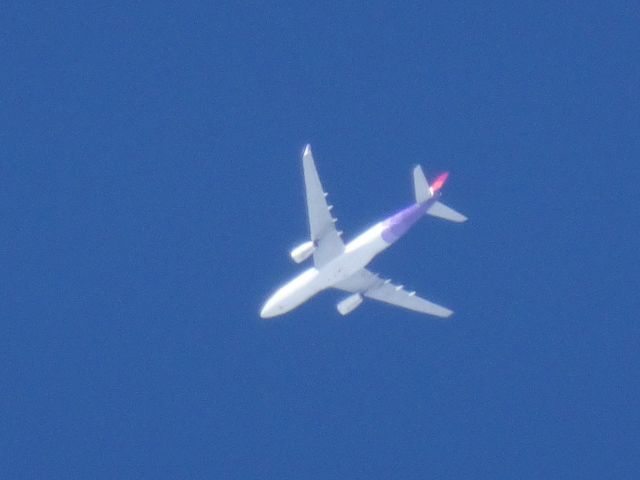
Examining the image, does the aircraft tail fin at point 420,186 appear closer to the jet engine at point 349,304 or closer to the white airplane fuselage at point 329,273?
the white airplane fuselage at point 329,273

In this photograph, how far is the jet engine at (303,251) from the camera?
98750 millimetres

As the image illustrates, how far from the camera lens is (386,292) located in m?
105

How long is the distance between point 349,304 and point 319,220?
744 cm

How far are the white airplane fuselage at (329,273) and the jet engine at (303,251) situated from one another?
62.3 inches

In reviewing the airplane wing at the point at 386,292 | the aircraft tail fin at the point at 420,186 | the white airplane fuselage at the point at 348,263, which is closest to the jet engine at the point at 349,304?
the airplane wing at the point at 386,292

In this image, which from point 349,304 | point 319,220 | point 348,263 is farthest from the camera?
point 349,304

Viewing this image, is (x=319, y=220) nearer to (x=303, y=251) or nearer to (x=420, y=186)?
(x=303, y=251)

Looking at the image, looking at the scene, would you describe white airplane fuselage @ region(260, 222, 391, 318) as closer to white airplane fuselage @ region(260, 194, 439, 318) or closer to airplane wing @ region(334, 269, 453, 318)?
white airplane fuselage @ region(260, 194, 439, 318)

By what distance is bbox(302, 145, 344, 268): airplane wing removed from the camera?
9600 centimetres

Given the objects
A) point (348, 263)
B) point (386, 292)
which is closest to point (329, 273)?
point (348, 263)

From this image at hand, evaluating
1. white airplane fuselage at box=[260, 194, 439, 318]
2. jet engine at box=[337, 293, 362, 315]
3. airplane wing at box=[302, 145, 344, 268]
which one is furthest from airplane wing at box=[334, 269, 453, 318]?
airplane wing at box=[302, 145, 344, 268]

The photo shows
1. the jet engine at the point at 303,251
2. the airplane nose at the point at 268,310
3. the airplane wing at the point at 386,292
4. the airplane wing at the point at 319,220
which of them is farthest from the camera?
the airplane wing at the point at 386,292

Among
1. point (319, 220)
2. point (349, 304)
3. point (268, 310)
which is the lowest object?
point (268, 310)

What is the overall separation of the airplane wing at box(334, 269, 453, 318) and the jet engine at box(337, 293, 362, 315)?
1.14 ft
